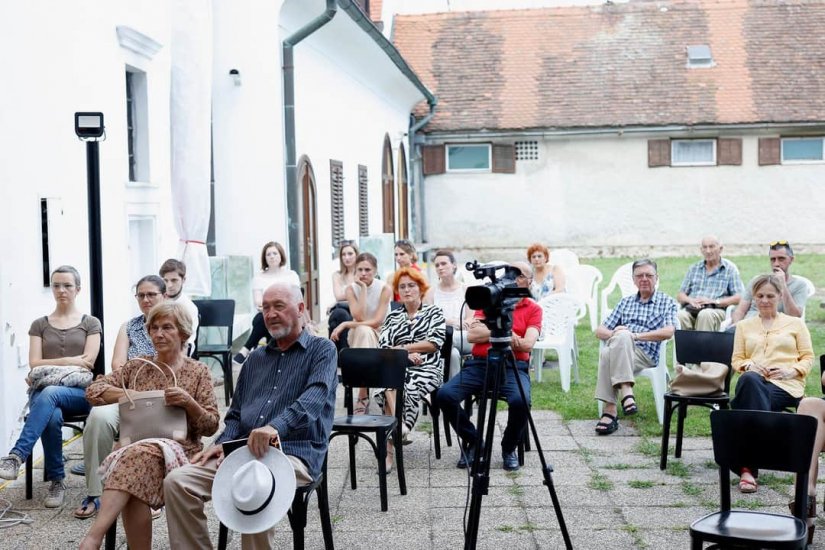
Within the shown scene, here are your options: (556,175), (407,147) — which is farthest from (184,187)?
(556,175)

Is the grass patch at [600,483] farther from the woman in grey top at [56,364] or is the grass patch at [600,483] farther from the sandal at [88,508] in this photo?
the woman in grey top at [56,364]

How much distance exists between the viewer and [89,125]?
275 inches

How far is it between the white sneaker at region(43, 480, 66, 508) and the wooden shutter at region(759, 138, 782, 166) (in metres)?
23.0

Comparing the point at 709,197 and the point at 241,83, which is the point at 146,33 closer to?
the point at 241,83

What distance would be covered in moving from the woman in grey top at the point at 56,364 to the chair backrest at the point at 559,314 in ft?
15.1

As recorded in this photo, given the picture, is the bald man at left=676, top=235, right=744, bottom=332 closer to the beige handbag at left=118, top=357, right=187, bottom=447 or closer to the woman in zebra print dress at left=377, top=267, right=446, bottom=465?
the woman in zebra print dress at left=377, top=267, right=446, bottom=465

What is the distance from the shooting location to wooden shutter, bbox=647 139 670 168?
88.4 ft

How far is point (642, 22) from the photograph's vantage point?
30.1 m

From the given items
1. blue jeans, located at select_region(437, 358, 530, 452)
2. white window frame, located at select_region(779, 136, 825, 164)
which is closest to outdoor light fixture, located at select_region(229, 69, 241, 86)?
blue jeans, located at select_region(437, 358, 530, 452)

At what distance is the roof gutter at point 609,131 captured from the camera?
86.7ft

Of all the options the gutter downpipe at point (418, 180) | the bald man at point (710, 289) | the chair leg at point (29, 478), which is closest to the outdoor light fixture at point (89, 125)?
the chair leg at point (29, 478)

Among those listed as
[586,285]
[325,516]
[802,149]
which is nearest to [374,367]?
[325,516]

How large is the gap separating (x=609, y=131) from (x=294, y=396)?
890 inches

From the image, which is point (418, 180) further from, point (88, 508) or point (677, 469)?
point (88, 508)
